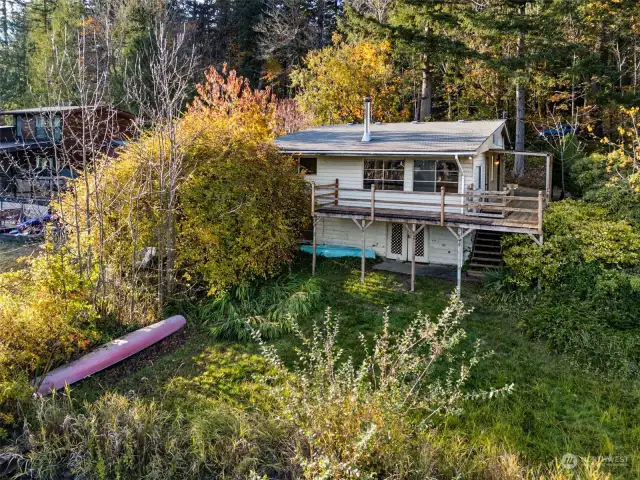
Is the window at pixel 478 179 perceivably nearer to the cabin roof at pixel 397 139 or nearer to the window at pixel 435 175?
the window at pixel 435 175

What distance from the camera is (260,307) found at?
11.3 metres

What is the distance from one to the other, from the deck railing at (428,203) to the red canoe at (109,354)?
581 cm

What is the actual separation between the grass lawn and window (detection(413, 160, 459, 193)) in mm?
3968

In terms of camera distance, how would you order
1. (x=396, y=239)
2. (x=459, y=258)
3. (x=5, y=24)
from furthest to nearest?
1. (x=5, y=24)
2. (x=396, y=239)
3. (x=459, y=258)

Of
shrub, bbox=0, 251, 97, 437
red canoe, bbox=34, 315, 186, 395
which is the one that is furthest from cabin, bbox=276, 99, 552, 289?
shrub, bbox=0, 251, 97, 437

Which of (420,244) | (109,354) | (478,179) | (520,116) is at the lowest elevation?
(109,354)

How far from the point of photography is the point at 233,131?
1290 centimetres

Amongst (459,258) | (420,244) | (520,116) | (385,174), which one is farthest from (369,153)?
(520,116)

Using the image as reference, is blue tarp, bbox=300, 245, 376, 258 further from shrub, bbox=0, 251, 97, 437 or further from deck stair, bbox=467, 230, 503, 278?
shrub, bbox=0, 251, 97, 437

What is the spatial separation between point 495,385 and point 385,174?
8248 mm

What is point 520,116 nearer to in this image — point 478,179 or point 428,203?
point 478,179

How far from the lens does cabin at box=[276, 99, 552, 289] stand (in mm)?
12711

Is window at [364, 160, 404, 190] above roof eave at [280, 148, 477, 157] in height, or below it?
below

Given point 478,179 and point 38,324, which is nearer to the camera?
point 38,324
